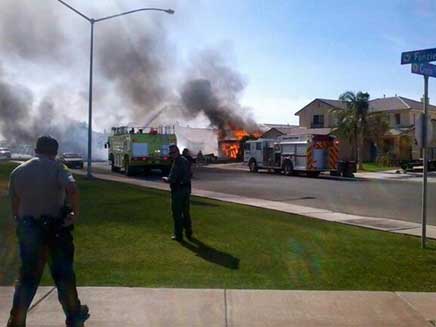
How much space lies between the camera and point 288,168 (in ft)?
109

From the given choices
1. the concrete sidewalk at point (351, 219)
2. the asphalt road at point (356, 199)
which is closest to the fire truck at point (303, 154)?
the asphalt road at point (356, 199)

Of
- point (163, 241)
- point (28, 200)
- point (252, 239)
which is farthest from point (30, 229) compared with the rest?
point (252, 239)

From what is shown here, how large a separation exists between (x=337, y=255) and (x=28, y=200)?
4.51 meters

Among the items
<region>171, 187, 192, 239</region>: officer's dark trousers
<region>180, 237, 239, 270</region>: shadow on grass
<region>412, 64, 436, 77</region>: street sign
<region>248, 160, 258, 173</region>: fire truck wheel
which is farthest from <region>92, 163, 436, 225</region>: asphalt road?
<region>248, 160, 258, 173</region>: fire truck wheel

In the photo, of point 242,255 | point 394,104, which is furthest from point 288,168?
point 242,255

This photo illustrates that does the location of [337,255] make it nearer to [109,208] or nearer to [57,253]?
[57,253]

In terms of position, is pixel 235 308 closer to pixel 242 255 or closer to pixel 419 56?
pixel 242 255

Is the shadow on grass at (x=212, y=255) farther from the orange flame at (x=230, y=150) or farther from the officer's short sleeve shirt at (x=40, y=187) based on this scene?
the orange flame at (x=230, y=150)

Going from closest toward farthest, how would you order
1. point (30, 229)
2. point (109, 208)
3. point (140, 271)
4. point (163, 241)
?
point (30, 229)
point (140, 271)
point (163, 241)
point (109, 208)

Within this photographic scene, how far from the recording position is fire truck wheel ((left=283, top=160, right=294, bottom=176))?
32947 mm

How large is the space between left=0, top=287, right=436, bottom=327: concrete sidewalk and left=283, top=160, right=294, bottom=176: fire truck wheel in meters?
27.3

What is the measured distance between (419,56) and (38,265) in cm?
598

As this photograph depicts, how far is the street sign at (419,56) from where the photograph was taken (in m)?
8.06

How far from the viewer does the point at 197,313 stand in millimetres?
4996
